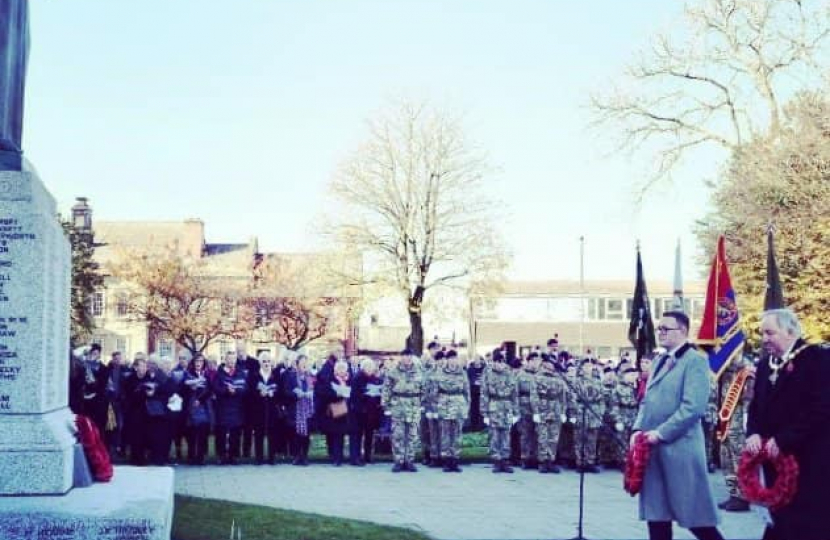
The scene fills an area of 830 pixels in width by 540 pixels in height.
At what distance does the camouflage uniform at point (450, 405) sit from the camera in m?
16.9

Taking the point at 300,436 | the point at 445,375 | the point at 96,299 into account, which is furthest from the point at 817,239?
the point at 96,299

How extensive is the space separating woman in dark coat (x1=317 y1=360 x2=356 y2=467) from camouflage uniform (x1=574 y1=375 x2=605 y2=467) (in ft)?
13.1

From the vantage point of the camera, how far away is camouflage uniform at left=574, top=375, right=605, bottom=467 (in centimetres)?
1712

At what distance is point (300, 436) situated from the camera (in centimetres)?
1755

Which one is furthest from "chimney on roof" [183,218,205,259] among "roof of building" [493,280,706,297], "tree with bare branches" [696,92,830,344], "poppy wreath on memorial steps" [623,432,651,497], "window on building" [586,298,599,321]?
"poppy wreath on memorial steps" [623,432,651,497]

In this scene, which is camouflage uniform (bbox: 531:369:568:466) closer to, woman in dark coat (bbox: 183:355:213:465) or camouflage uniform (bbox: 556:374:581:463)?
camouflage uniform (bbox: 556:374:581:463)

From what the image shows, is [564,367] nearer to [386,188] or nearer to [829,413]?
[829,413]

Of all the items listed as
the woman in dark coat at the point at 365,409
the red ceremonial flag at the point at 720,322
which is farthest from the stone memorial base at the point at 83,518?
the woman in dark coat at the point at 365,409

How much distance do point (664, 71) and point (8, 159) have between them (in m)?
28.6

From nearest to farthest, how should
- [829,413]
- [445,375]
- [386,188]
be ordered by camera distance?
[829,413]
[445,375]
[386,188]

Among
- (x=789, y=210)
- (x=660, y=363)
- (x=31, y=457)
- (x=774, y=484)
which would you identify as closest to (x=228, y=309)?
(x=789, y=210)

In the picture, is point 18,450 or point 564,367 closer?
point 18,450

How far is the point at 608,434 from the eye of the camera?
18.0 meters

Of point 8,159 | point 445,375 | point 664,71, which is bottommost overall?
point 445,375
